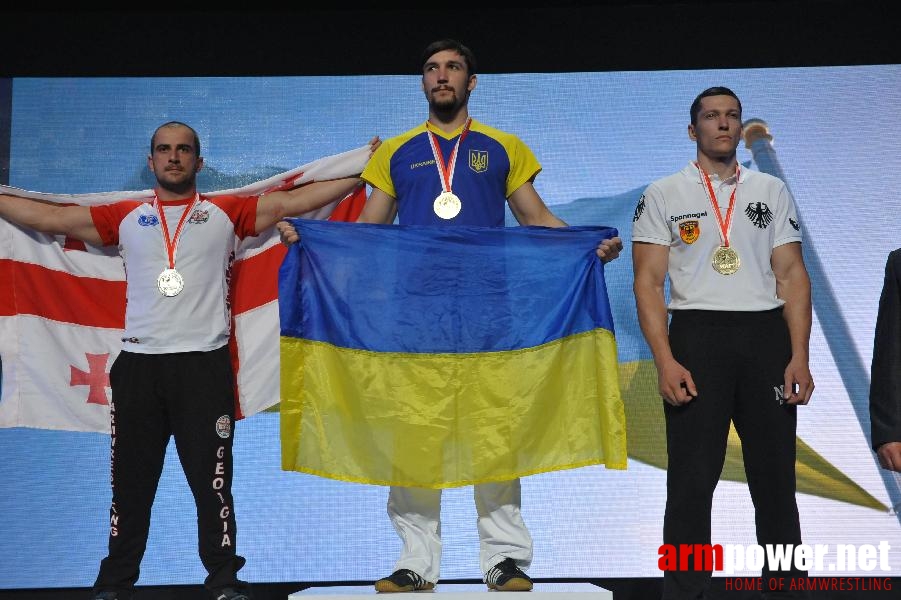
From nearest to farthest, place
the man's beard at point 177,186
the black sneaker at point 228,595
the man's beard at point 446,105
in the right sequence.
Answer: the black sneaker at point 228,595
the man's beard at point 446,105
the man's beard at point 177,186

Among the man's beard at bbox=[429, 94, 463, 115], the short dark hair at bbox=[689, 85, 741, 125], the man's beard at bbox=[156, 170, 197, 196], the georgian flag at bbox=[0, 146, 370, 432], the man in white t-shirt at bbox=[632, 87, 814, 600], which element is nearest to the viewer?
the man in white t-shirt at bbox=[632, 87, 814, 600]

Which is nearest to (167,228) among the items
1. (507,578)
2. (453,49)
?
(453,49)

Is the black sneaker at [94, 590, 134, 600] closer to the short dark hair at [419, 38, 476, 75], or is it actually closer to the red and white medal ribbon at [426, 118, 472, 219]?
the red and white medal ribbon at [426, 118, 472, 219]

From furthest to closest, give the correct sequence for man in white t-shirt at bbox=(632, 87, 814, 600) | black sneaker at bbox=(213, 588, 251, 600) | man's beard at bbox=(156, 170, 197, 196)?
1. man's beard at bbox=(156, 170, 197, 196)
2. black sneaker at bbox=(213, 588, 251, 600)
3. man in white t-shirt at bbox=(632, 87, 814, 600)

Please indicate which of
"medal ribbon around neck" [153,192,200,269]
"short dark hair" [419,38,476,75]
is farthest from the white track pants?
"short dark hair" [419,38,476,75]

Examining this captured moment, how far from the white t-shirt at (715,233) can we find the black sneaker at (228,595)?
1.75 m

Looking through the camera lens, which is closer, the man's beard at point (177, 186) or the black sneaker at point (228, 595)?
the black sneaker at point (228, 595)

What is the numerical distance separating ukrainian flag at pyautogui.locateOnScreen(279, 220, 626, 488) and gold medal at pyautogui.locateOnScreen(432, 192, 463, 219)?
90 millimetres

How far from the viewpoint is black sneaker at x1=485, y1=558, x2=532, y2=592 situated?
3119 mm

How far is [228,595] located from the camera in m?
3.23

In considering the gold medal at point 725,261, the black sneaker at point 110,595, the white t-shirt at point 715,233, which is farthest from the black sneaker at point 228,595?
the gold medal at point 725,261

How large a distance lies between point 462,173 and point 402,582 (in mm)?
1414

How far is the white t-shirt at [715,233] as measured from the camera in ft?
10.6

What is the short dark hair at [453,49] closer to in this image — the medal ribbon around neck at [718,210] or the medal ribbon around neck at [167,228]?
the medal ribbon around neck at [718,210]
